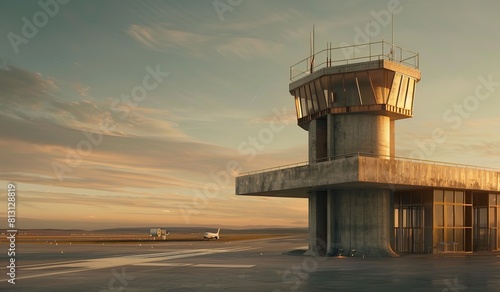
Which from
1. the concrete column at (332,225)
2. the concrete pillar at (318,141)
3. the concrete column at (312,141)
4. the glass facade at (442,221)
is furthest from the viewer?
the concrete column at (312,141)

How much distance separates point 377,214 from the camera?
41.9m

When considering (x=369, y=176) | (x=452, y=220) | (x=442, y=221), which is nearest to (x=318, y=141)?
(x=369, y=176)

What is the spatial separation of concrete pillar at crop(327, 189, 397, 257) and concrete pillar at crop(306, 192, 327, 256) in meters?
1.67

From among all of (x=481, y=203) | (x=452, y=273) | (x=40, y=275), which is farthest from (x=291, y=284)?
(x=481, y=203)

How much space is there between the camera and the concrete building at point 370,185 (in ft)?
137

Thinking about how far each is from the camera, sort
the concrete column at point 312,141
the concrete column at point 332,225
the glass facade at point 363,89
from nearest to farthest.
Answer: the concrete column at point 332,225
the glass facade at point 363,89
the concrete column at point 312,141

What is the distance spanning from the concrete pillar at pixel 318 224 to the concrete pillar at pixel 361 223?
5.47 feet

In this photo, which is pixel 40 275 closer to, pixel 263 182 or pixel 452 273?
pixel 452 273

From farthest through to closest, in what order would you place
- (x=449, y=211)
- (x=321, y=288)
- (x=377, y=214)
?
(x=449, y=211)
(x=377, y=214)
(x=321, y=288)

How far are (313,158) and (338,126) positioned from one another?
3.37m

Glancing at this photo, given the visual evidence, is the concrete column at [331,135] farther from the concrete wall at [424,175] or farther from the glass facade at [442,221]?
the glass facade at [442,221]

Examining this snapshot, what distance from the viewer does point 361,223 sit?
42094 millimetres

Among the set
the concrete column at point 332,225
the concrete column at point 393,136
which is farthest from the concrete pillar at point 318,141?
the concrete column at point 393,136

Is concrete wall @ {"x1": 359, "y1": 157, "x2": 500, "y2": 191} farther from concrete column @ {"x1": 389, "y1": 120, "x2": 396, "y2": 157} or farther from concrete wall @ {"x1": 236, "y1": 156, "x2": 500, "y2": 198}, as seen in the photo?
concrete column @ {"x1": 389, "y1": 120, "x2": 396, "y2": 157}
